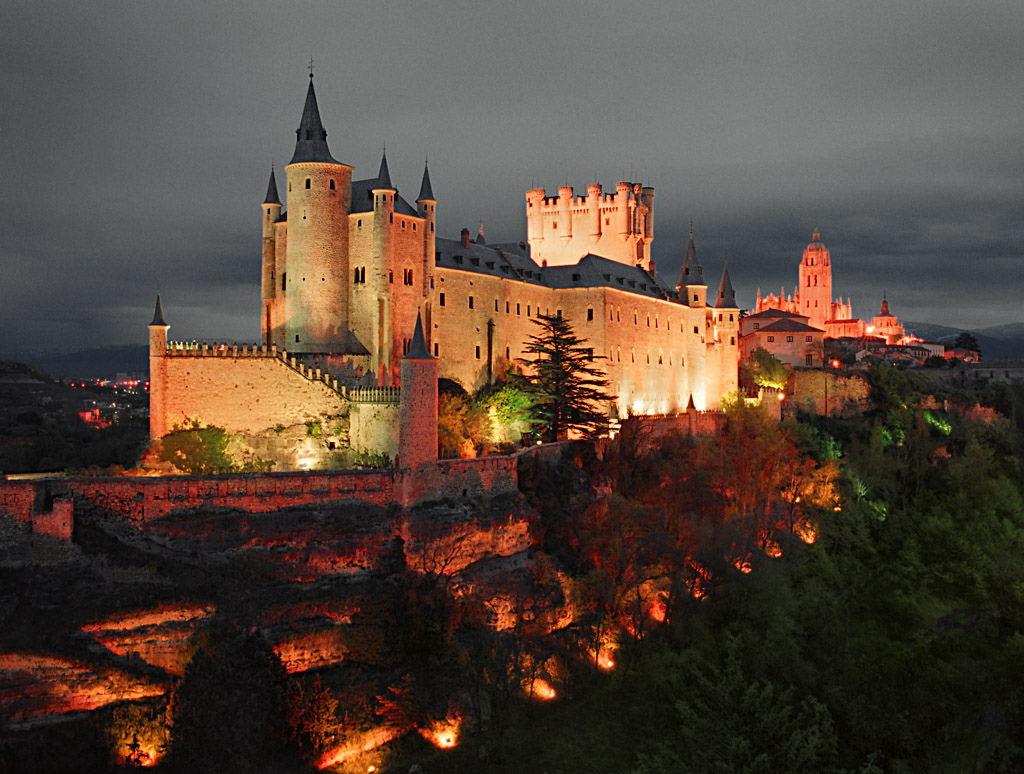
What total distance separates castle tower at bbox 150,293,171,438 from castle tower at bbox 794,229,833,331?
422ft

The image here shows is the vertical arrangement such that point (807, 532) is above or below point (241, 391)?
below

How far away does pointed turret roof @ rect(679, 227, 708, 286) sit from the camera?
75.1m

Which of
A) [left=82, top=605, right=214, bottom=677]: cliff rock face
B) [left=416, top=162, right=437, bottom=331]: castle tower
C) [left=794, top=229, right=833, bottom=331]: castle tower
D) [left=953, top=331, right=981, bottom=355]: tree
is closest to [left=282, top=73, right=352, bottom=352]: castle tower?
[left=416, top=162, right=437, bottom=331]: castle tower

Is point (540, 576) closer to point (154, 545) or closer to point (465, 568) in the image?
point (465, 568)

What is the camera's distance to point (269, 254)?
49719 mm

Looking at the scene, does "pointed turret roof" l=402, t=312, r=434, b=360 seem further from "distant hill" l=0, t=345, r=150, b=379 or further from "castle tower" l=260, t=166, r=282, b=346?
"distant hill" l=0, t=345, r=150, b=379

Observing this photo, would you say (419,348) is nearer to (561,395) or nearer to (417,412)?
(417,412)

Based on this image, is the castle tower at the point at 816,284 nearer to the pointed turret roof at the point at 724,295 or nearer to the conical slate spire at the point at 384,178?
the pointed turret roof at the point at 724,295

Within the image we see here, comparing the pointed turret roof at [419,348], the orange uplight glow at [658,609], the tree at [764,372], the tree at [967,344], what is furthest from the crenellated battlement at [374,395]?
the tree at [967,344]

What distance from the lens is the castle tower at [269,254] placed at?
49250mm

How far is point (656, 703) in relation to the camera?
1390 inches

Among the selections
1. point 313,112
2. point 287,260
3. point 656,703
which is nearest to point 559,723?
point 656,703

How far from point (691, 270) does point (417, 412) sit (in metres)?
43.7

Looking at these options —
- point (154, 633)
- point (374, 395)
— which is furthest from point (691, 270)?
point (154, 633)
